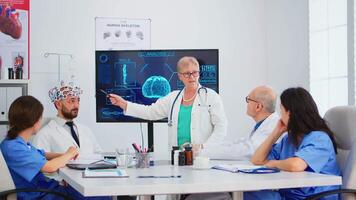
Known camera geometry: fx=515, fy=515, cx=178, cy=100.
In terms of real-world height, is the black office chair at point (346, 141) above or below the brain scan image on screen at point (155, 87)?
below

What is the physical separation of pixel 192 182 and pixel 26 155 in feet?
3.18

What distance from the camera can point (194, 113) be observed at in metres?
3.82

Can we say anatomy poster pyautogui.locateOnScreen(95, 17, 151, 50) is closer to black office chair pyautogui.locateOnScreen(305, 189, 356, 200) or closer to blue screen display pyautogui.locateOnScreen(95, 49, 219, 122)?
blue screen display pyautogui.locateOnScreen(95, 49, 219, 122)

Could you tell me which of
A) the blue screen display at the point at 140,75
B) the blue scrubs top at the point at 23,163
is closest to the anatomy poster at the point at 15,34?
the blue screen display at the point at 140,75

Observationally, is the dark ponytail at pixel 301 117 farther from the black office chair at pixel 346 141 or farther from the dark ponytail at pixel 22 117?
the dark ponytail at pixel 22 117

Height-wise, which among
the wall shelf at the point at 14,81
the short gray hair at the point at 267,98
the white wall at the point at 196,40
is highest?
the white wall at the point at 196,40

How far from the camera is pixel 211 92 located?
3887mm

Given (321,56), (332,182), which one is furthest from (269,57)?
(332,182)

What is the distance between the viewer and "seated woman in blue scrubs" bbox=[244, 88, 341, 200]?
8.29 ft

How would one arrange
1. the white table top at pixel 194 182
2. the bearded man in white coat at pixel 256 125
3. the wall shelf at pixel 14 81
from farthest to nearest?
the wall shelf at pixel 14 81
the bearded man in white coat at pixel 256 125
the white table top at pixel 194 182

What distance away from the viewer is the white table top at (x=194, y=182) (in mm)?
2002

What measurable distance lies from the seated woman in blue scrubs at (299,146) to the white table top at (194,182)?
4.5 inches

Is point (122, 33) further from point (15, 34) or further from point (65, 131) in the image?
point (65, 131)

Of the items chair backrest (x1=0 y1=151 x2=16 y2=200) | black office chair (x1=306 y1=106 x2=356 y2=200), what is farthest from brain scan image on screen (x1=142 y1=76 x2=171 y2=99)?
chair backrest (x1=0 y1=151 x2=16 y2=200)
